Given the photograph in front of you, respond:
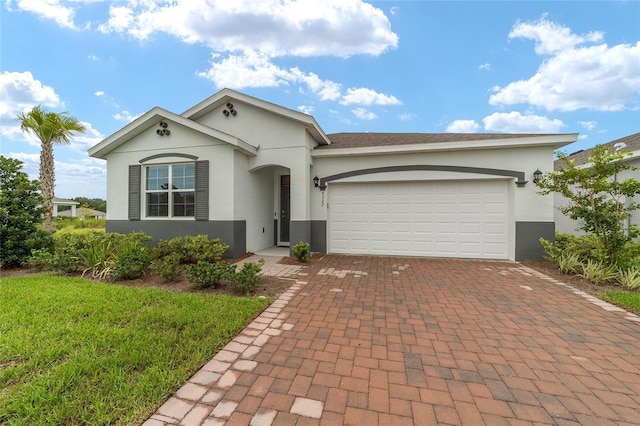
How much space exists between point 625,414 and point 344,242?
6.86m

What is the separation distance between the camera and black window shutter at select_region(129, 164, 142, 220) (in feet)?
27.2

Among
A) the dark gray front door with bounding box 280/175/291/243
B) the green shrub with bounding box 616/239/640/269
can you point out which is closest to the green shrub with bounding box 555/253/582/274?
the green shrub with bounding box 616/239/640/269

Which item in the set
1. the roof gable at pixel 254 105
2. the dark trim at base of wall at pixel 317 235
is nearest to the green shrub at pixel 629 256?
the dark trim at base of wall at pixel 317 235

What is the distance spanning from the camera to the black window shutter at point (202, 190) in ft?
25.4

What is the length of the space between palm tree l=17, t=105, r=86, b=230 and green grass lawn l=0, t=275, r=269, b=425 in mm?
9362

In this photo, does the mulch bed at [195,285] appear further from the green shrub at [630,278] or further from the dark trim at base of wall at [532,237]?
the dark trim at base of wall at [532,237]

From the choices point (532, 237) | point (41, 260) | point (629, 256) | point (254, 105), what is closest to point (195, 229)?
point (41, 260)

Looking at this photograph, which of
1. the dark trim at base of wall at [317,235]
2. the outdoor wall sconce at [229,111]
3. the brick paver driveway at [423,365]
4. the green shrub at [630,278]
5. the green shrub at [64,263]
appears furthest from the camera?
the outdoor wall sconce at [229,111]

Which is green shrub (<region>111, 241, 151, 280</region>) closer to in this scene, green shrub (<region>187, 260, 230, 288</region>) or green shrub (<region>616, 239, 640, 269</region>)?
green shrub (<region>187, 260, 230, 288</region>)

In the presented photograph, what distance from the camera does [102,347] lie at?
2.81 m

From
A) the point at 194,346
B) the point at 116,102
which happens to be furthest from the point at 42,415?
the point at 116,102

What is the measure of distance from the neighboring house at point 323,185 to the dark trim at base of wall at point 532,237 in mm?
29

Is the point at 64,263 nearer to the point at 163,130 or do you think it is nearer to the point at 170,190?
the point at 170,190

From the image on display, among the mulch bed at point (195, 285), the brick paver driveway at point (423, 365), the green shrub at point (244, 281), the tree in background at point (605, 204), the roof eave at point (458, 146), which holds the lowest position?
the brick paver driveway at point (423, 365)
